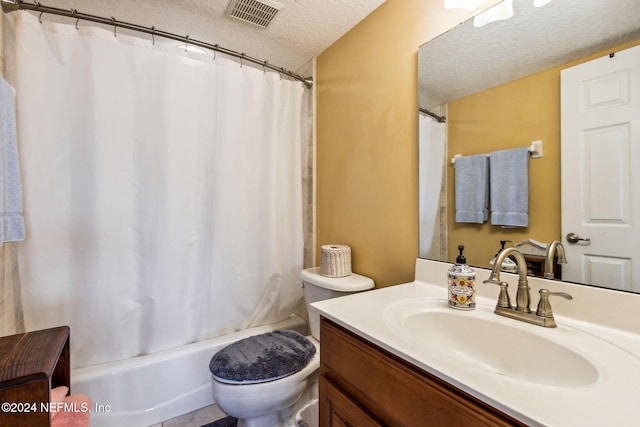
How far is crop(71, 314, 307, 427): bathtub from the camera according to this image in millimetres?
1300

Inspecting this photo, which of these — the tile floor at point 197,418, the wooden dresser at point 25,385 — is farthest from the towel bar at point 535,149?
the tile floor at point 197,418

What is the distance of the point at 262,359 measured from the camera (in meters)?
1.22

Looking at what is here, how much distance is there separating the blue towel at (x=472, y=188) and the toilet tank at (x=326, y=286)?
0.54 meters

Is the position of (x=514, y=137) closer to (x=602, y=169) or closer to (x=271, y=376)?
(x=602, y=169)

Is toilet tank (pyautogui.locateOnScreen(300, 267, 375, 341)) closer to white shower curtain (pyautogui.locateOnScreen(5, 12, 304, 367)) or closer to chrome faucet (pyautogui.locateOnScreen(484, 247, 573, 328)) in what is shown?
white shower curtain (pyautogui.locateOnScreen(5, 12, 304, 367))

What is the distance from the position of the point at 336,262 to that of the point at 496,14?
1.20m

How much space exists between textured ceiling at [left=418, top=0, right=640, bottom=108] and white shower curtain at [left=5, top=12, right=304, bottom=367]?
99 centimetres

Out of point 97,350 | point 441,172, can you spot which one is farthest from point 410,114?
point 97,350

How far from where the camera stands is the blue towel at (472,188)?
1059mm

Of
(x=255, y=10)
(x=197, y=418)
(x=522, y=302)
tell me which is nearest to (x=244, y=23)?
(x=255, y=10)

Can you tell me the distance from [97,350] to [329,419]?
3.90 feet

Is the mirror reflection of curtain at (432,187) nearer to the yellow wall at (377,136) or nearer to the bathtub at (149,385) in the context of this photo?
the yellow wall at (377,136)

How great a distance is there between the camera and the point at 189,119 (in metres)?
1.53

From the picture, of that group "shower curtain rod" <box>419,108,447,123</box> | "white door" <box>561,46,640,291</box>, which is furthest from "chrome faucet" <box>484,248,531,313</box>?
"shower curtain rod" <box>419,108,447,123</box>
